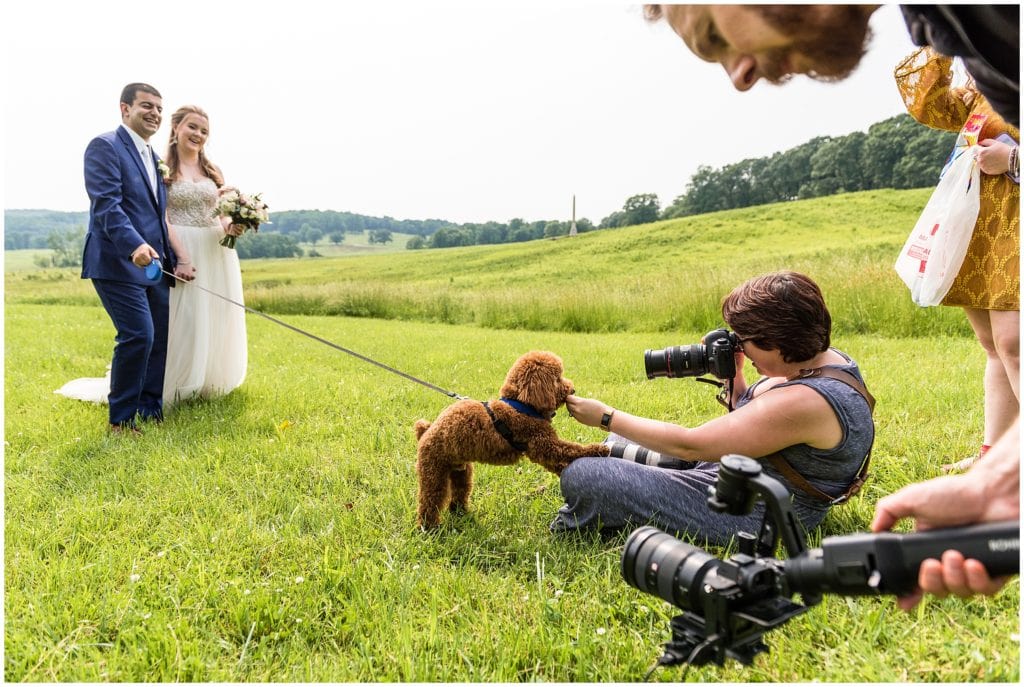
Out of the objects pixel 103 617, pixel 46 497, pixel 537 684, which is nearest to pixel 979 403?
pixel 537 684

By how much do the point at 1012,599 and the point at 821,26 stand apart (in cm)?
226

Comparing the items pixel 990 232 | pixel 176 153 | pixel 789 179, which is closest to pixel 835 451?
pixel 990 232

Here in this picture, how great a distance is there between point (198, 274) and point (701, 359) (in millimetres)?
4423

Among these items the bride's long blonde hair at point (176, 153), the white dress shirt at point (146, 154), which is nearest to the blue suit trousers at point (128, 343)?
the white dress shirt at point (146, 154)

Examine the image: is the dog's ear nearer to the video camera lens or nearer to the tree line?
the video camera lens

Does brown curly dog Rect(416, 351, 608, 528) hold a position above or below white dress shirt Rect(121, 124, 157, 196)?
below

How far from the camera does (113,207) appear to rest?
4750mm

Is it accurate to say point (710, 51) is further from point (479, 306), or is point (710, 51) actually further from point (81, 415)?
point (479, 306)

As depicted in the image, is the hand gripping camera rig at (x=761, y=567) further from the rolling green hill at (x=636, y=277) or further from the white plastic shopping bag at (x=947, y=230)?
the rolling green hill at (x=636, y=277)

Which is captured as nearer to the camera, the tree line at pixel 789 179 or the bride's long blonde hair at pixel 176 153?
the bride's long blonde hair at pixel 176 153

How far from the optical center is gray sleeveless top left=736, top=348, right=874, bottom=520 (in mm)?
2529

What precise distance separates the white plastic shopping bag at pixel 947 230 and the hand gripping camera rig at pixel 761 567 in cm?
227

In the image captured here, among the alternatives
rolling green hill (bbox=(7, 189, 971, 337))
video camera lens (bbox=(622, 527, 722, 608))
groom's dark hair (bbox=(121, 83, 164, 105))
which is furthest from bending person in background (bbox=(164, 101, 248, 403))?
rolling green hill (bbox=(7, 189, 971, 337))

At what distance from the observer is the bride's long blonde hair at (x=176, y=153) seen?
553 cm
